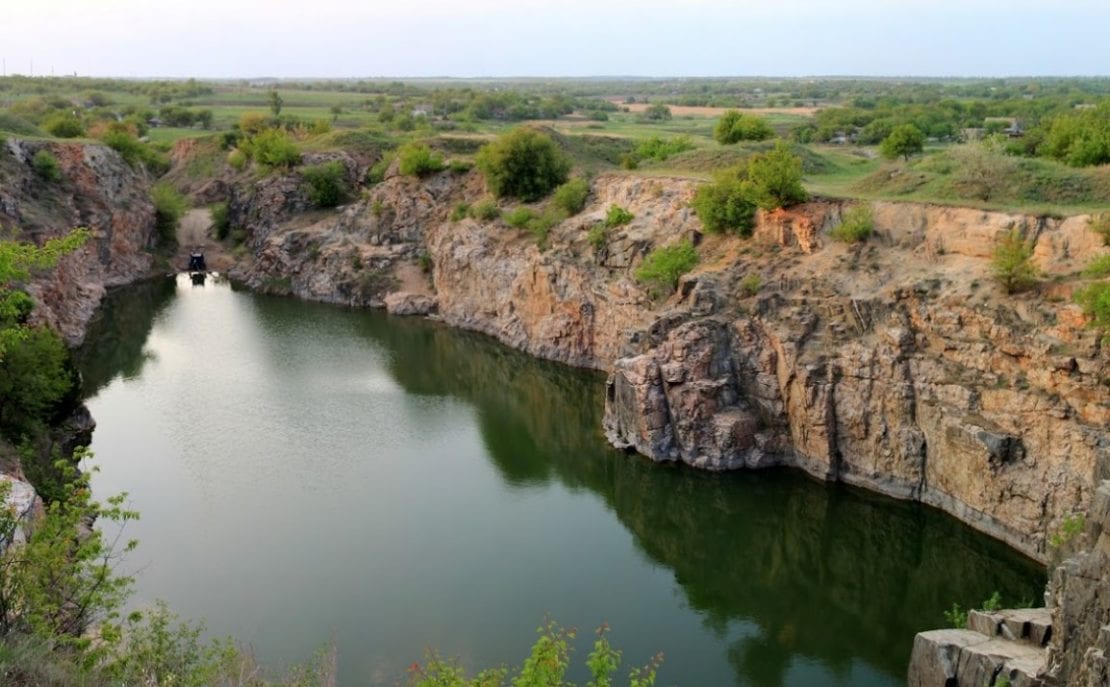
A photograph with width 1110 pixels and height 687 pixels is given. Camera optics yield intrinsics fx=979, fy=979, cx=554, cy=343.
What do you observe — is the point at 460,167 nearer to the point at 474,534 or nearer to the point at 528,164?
the point at 528,164

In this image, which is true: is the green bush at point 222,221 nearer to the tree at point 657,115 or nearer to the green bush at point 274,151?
the green bush at point 274,151

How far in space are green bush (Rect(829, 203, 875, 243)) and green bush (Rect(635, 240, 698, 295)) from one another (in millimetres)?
5197

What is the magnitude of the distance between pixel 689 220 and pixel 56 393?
74.0 feet

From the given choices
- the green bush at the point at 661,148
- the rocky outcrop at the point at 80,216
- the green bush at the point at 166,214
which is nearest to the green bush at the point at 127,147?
the rocky outcrop at the point at 80,216

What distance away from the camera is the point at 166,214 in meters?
61.0

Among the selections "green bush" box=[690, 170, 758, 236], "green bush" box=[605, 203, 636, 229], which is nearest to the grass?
"green bush" box=[690, 170, 758, 236]

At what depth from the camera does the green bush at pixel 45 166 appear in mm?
51562

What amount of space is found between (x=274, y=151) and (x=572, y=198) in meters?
25.4

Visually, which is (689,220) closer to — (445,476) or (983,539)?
(445,476)

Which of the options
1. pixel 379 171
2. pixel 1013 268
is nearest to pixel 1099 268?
pixel 1013 268

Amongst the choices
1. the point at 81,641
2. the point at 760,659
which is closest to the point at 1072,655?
the point at 760,659

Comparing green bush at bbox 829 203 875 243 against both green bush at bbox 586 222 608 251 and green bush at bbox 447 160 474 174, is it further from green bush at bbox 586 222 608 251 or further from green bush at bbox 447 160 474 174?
green bush at bbox 447 160 474 174

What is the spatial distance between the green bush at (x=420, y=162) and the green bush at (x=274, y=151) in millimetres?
9684

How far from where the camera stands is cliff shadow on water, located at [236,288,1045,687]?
22.0m
